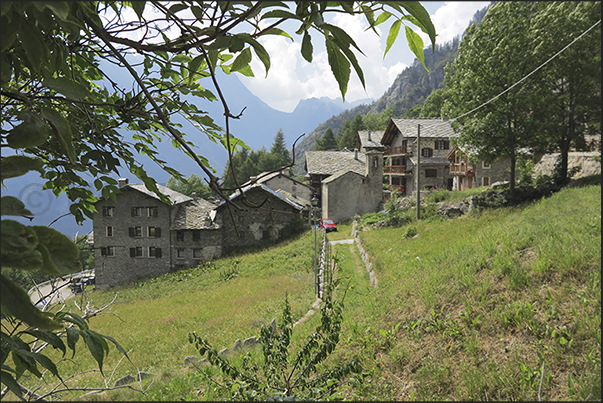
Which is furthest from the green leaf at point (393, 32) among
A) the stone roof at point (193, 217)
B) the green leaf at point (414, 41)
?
the stone roof at point (193, 217)

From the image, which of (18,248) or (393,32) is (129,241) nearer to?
(18,248)

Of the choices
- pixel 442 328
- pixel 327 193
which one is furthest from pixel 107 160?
pixel 442 328

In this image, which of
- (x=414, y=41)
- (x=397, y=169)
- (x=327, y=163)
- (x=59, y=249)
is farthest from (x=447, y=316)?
(x=397, y=169)

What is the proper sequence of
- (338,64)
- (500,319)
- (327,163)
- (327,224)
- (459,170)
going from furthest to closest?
(459,170), (327,224), (327,163), (500,319), (338,64)

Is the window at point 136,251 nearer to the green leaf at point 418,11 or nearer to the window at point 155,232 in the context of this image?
the window at point 155,232

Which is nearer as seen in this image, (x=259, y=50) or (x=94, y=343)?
(x=259, y=50)

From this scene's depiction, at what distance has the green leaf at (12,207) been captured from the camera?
486mm

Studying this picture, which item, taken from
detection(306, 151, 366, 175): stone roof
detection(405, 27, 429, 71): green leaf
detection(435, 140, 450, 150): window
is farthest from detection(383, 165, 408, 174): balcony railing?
detection(405, 27, 429, 71): green leaf

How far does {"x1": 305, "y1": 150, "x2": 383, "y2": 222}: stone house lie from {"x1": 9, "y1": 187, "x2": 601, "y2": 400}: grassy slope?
2.85 ft

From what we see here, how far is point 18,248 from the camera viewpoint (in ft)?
1.46

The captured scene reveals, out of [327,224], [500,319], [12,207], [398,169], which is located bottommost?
[500,319]

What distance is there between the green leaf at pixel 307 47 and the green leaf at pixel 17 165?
52cm

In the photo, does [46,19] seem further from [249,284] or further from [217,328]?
[217,328]

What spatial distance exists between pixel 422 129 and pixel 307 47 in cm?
Result: 1233
